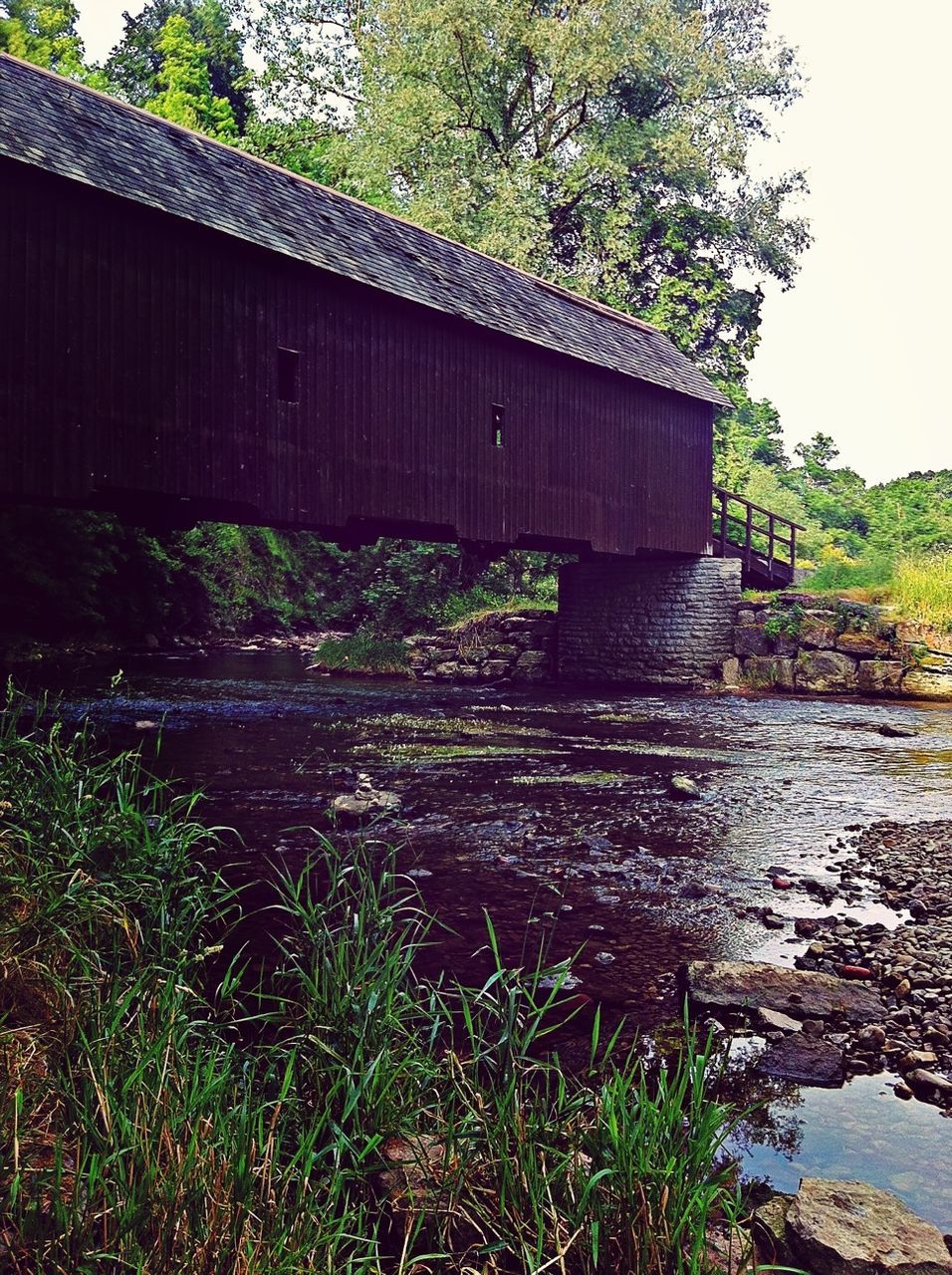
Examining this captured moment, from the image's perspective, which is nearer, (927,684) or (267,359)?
(267,359)

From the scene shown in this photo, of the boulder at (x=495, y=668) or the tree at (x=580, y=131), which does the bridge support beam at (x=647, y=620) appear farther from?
the tree at (x=580, y=131)

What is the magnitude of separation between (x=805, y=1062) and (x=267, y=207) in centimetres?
970

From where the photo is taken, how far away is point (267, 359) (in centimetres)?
1015

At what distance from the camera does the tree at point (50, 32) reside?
29.2 metres

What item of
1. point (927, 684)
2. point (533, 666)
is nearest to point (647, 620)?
point (533, 666)

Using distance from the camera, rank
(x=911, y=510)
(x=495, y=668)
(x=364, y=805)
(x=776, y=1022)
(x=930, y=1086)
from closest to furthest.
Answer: (x=930, y=1086) → (x=776, y=1022) → (x=364, y=805) → (x=495, y=668) → (x=911, y=510)

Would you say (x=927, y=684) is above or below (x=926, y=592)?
below

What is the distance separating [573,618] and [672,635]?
1.90 metres

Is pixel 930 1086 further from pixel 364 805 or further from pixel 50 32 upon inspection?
pixel 50 32

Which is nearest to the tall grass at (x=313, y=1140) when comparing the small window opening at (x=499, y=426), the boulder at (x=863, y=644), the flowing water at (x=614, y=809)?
the flowing water at (x=614, y=809)

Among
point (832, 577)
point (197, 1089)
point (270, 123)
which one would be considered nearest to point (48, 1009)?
point (197, 1089)

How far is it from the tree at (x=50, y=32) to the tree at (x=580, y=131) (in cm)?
941

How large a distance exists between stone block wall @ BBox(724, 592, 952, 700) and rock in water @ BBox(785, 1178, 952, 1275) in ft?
43.6

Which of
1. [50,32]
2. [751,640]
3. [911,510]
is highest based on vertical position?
[50,32]
